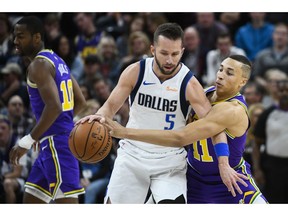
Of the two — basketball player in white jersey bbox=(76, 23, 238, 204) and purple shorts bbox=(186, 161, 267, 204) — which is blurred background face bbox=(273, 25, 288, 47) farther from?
basketball player in white jersey bbox=(76, 23, 238, 204)

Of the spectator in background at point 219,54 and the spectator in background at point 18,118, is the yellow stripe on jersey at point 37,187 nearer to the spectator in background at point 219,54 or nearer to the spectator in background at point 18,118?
the spectator in background at point 18,118

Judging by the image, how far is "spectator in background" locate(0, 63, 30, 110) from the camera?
1038 centimetres

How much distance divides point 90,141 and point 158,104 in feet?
2.32

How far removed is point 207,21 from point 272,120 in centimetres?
253

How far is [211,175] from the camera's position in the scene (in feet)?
20.0

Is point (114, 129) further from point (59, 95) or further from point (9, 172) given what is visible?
point (9, 172)

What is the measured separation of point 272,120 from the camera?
9.05 meters

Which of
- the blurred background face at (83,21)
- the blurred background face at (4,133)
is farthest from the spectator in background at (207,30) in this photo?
the blurred background face at (4,133)

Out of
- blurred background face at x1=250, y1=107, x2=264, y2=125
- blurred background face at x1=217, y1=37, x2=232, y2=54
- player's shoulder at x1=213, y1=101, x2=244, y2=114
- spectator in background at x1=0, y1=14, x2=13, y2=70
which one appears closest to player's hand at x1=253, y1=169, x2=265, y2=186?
blurred background face at x1=250, y1=107, x2=264, y2=125

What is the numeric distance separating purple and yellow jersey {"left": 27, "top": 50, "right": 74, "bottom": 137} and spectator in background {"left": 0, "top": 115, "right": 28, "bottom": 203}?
71.3 inches

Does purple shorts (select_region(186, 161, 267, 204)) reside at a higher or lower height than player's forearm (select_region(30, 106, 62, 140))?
lower

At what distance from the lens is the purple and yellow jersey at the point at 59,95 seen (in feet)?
20.6

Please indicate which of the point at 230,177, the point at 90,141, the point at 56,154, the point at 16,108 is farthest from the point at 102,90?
the point at 230,177

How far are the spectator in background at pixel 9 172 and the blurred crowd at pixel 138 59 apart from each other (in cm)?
1
